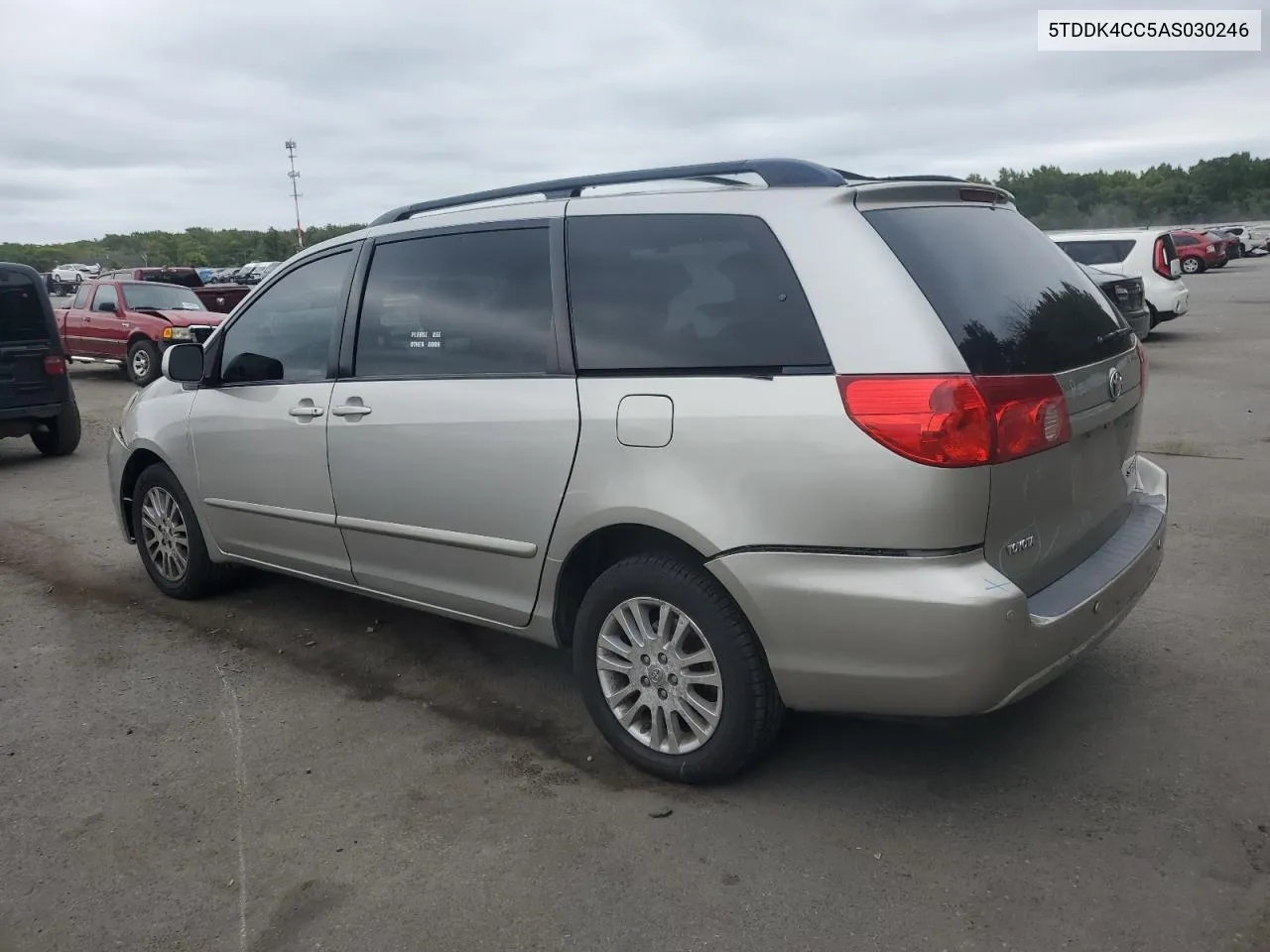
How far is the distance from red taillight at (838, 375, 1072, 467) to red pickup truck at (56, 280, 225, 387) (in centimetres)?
1419

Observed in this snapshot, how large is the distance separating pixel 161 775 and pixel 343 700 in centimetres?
75

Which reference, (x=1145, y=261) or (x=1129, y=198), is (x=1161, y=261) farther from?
(x=1129, y=198)

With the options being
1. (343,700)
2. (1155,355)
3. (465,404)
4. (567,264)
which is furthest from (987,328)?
(1155,355)

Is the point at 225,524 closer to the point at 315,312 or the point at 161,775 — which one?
the point at 315,312

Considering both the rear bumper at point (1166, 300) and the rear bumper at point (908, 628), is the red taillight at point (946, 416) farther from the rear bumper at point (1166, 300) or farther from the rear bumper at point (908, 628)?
the rear bumper at point (1166, 300)

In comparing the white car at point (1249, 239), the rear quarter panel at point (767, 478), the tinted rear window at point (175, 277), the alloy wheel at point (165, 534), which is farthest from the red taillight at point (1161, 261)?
the white car at point (1249, 239)

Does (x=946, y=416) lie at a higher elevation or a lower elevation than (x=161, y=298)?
lower

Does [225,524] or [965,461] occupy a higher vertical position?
[965,461]

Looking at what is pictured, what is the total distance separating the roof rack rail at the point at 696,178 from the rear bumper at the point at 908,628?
1.16 metres

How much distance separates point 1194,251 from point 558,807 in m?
37.9

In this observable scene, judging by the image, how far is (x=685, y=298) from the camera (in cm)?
329

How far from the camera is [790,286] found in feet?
10.0

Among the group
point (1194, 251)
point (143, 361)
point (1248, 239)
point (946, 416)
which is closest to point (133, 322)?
point (143, 361)

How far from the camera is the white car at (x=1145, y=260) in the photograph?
51.8ft
